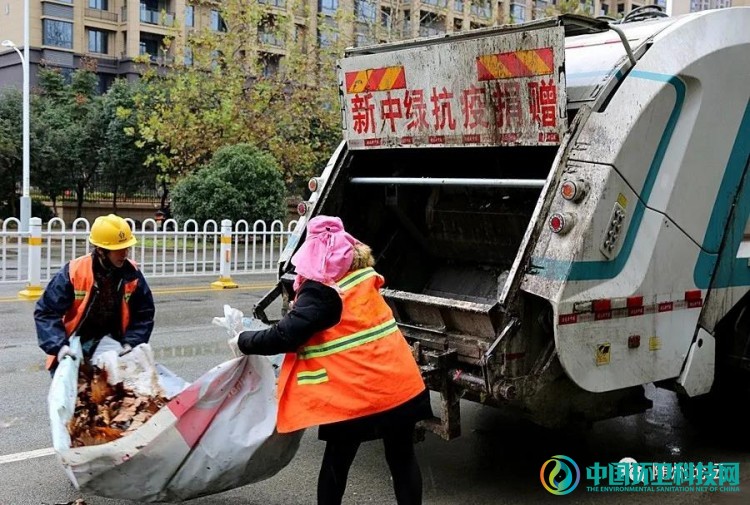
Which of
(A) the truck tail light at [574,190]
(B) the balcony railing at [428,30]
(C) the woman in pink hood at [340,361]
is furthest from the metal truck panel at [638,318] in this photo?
(B) the balcony railing at [428,30]

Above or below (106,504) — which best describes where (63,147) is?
above

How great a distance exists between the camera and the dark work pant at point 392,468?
3.27m

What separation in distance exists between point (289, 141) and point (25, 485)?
16.6 metres

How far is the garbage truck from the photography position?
377cm

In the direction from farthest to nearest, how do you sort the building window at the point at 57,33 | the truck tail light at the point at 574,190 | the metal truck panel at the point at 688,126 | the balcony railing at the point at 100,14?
1. the balcony railing at the point at 100,14
2. the building window at the point at 57,33
3. the metal truck panel at the point at 688,126
4. the truck tail light at the point at 574,190

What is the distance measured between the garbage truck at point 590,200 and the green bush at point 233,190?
475 inches

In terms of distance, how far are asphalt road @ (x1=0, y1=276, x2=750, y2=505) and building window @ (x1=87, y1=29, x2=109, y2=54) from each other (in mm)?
40099

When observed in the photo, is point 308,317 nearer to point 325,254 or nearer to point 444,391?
point 325,254

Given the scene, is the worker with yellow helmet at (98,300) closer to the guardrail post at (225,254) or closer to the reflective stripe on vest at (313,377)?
the reflective stripe on vest at (313,377)

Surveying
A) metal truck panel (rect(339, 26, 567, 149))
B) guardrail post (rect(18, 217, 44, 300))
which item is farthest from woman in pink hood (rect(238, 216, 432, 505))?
guardrail post (rect(18, 217, 44, 300))

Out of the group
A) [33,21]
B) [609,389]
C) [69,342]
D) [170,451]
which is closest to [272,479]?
[170,451]

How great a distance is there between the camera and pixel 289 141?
66.2 feet

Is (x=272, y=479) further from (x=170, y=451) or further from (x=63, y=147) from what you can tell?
(x=63, y=147)

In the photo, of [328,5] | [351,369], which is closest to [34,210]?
[328,5]
